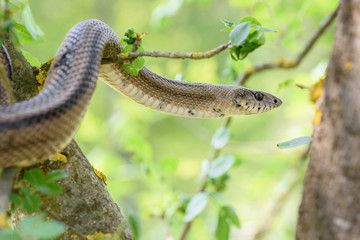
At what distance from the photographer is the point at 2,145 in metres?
1.44

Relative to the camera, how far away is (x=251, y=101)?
2.94 m

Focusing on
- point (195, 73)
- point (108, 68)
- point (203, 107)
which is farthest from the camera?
point (195, 73)

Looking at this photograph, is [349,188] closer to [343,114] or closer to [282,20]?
[343,114]

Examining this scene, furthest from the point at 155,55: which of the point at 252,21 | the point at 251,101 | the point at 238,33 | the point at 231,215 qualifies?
the point at 251,101

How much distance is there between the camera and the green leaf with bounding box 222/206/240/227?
7.51 feet

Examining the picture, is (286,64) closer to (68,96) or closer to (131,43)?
(131,43)

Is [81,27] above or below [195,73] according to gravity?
above

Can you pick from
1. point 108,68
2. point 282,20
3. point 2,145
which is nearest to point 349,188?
point 2,145

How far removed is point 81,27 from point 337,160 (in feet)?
4.29

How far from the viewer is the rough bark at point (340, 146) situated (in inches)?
46.3

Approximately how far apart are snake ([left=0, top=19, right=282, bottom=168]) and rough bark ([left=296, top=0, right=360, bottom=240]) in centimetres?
91

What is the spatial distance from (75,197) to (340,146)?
3.64ft

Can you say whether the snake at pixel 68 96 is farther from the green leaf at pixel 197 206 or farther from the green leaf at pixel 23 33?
the green leaf at pixel 197 206

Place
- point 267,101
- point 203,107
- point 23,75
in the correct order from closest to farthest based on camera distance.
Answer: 1. point 23,75
2. point 203,107
3. point 267,101
